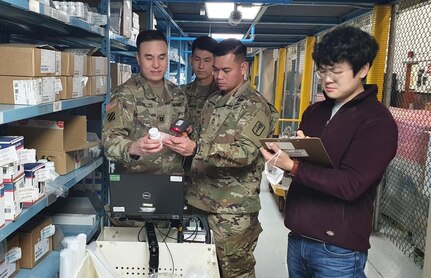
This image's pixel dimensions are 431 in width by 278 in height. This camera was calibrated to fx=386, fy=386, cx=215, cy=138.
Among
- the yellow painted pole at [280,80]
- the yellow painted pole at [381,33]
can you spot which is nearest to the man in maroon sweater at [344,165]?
the yellow painted pole at [381,33]

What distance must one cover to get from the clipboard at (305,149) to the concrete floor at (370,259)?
1925 mm

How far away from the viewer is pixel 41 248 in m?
2.00

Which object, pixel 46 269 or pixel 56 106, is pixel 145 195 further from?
pixel 46 269

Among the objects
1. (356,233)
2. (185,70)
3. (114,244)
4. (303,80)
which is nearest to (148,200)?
(114,244)

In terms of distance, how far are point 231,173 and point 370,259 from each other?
2008 mm

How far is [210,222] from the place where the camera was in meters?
2.22

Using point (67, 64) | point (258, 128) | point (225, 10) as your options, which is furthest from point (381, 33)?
point (67, 64)

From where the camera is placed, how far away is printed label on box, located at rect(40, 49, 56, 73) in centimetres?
163

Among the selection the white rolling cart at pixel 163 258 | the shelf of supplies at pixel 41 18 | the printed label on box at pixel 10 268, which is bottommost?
the printed label on box at pixel 10 268

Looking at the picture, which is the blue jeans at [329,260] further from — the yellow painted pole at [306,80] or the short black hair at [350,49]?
the yellow painted pole at [306,80]

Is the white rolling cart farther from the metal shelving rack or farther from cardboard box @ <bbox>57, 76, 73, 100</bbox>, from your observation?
cardboard box @ <bbox>57, 76, 73, 100</bbox>

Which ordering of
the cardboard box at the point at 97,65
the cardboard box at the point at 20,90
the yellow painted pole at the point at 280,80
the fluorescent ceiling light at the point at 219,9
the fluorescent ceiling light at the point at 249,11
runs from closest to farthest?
the cardboard box at the point at 20,90 → the cardboard box at the point at 97,65 → the fluorescent ceiling light at the point at 219,9 → the fluorescent ceiling light at the point at 249,11 → the yellow painted pole at the point at 280,80

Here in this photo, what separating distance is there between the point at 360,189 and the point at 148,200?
84 cm

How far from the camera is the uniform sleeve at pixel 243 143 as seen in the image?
1944 mm
